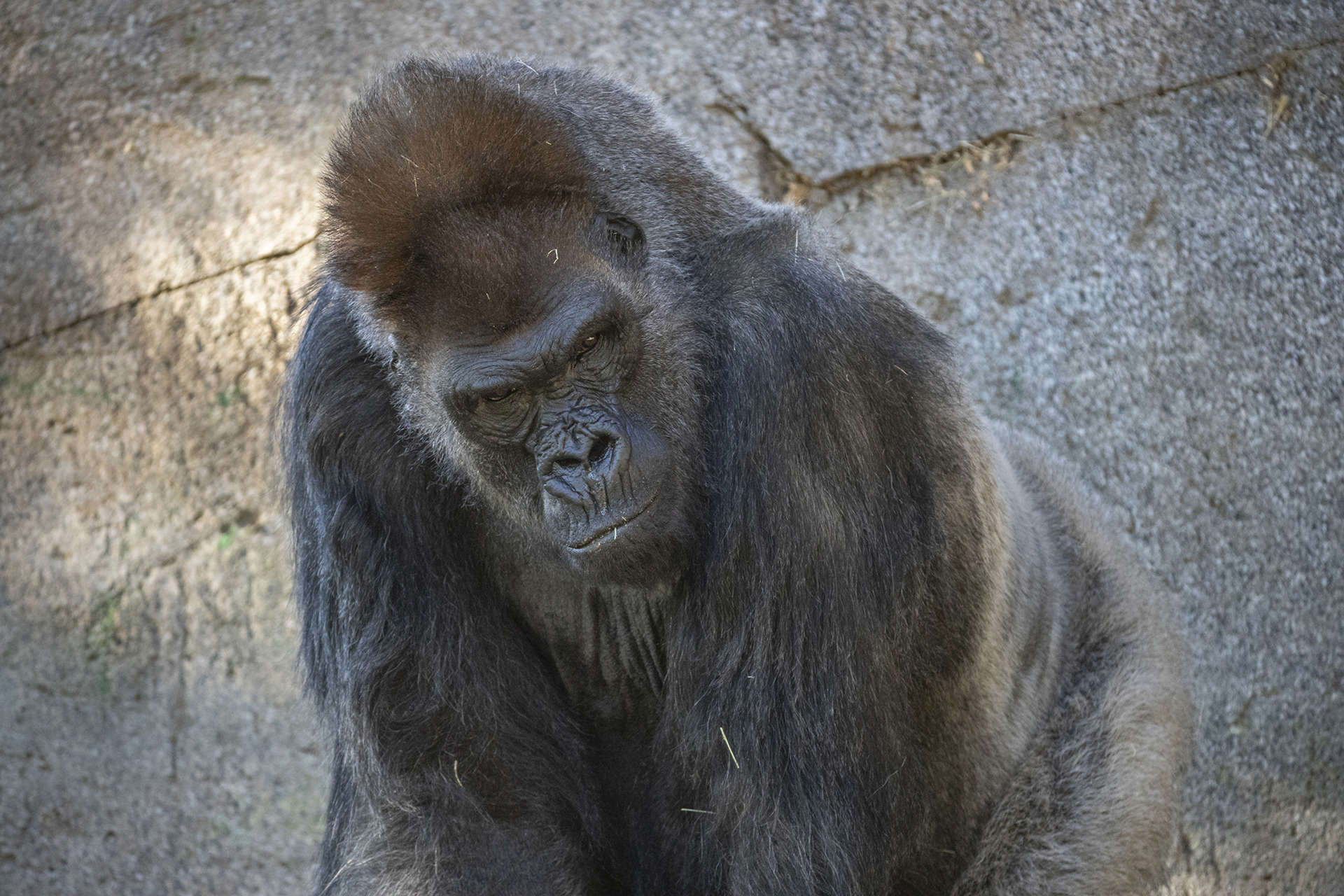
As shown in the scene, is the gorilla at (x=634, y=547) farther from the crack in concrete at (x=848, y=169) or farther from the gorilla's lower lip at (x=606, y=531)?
the crack in concrete at (x=848, y=169)

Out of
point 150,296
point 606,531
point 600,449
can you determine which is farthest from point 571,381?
point 150,296

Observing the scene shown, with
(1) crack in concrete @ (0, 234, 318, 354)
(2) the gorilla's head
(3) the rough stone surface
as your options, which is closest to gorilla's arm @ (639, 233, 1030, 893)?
(2) the gorilla's head

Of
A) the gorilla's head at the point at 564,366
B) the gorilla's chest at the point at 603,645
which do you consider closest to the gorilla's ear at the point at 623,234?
the gorilla's head at the point at 564,366

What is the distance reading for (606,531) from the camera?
2.43 metres

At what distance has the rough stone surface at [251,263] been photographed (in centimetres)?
406

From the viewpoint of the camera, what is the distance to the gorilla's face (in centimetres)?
245

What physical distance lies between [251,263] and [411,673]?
192 centimetres

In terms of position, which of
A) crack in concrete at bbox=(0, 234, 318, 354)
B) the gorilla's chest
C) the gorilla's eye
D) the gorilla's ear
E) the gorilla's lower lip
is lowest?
the gorilla's chest

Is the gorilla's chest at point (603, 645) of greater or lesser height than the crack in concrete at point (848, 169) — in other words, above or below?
below

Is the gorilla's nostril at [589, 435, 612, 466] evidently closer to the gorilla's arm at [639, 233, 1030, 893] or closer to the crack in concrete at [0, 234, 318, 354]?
the gorilla's arm at [639, 233, 1030, 893]

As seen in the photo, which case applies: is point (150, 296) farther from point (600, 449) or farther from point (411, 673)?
point (600, 449)

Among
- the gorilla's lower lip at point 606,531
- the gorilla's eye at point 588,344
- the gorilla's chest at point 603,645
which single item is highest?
the gorilla's eye at point 588,344

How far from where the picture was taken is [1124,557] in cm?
362

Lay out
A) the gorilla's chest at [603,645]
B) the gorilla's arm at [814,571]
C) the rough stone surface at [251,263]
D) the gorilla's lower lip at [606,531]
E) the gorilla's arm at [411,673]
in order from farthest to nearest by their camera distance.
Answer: the rough stone surface at [251,263]
the gorilla's chest at [603,645]
the gorilla's arm at [411,673]
the gorilla's arm at [814,571]
the gorilla's lower lip at [606,531]
